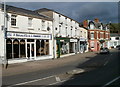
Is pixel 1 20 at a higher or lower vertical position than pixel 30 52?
higher

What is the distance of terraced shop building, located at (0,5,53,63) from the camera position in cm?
2253

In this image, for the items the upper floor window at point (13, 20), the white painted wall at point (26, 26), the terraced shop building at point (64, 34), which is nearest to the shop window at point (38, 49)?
the white painted wall at point (26, 26)

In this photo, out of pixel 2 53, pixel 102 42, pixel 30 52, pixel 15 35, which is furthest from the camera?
pixel 102 42

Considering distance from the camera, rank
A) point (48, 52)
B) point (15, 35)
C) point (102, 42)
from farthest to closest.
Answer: point (102, 42) < point (48, 52) < point (15, 35)

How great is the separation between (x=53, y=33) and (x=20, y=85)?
66.1ft

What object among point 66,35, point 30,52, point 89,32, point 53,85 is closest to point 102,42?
point 89,32

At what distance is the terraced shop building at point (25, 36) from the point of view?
2253 cm

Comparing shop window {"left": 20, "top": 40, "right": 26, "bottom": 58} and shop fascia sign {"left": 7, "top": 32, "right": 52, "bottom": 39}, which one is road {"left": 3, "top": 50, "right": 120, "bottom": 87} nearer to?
shop fascia sign {"left": 7, "top": 32, "right": 52, "bottom": 39}

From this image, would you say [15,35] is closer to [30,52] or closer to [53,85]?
[30,52]

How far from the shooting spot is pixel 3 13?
72.0 feet

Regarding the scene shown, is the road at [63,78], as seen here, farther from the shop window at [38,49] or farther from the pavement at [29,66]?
the shop window at [38,49]

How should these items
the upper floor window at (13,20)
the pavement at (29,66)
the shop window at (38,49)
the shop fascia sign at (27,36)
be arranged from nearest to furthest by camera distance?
the pavement at (29,66)
the shop fascia sign at (27,36)
the upper floor window at (13,20)
the shop window at (38,49)

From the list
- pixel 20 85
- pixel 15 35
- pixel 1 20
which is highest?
pixel 1 20

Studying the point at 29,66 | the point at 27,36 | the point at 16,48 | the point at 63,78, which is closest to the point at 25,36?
the point at 27,36
